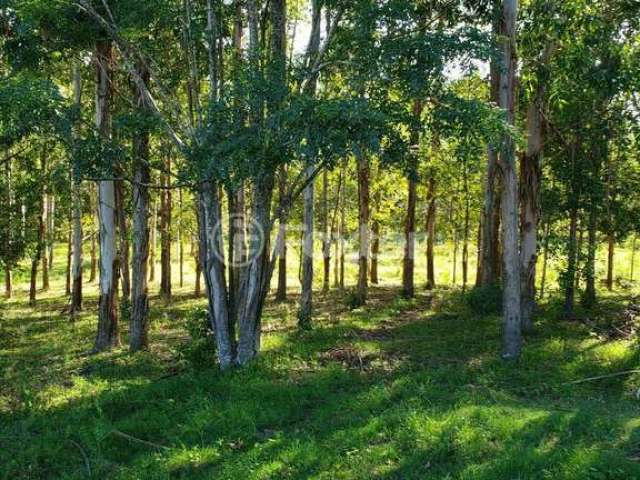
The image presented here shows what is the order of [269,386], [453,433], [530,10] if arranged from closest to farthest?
[453,433] → [269,386] → [530,10]

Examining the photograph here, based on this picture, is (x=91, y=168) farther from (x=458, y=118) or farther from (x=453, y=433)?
(x=453, y=433)

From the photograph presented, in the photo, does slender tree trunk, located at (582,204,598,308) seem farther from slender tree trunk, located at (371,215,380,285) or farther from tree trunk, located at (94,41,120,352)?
tree trunk, located at (94,41,120,352)

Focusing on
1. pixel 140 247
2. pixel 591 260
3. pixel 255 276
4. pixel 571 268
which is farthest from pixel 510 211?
pixel 140 247

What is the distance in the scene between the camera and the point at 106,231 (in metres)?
14.1

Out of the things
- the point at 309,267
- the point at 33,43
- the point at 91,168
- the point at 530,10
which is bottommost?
the point at 309,267

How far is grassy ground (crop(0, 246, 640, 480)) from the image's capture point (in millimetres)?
6969

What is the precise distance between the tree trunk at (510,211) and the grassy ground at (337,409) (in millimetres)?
751

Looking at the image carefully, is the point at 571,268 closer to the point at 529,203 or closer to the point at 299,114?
the point at 529,203

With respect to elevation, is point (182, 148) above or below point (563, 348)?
above

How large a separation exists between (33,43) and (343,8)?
636cm

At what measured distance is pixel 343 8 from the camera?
35.9 ft

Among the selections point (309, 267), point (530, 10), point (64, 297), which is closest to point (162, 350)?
point (309, 267)

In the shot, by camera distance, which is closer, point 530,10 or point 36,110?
point 36,110

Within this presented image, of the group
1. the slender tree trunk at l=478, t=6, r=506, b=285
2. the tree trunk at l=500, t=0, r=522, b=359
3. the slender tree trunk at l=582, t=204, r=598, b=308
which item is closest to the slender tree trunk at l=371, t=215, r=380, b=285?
the slender tree trunk at l=478, t=6, r=506, b=285
